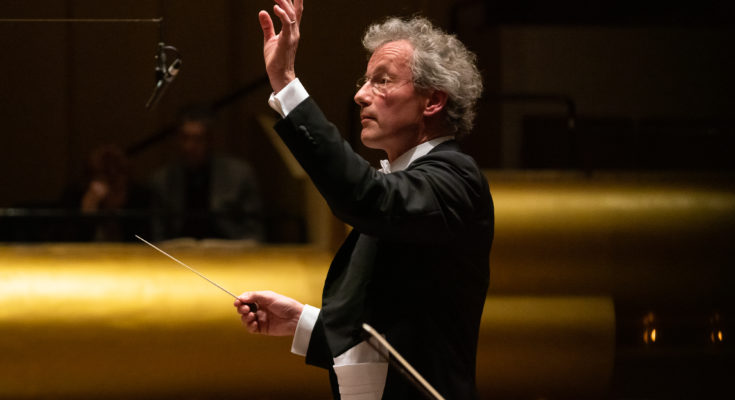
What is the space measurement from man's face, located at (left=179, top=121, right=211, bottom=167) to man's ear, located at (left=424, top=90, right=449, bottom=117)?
5.43 feet

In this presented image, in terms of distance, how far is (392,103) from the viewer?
60.4 inches

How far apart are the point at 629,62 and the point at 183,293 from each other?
1.75m

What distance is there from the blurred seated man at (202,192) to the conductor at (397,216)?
143cm

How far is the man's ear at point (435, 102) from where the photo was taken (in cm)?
155

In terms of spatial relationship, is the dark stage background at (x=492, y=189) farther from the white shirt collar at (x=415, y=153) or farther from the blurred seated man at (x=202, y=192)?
the white shirt collar at (x=415, y=153)

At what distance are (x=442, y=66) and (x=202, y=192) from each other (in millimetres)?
1657

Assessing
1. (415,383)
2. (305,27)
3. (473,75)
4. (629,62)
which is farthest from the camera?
(629,62)

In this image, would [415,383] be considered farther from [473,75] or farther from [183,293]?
[183,293]

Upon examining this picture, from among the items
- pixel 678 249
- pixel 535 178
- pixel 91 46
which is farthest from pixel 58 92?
pixel 678 249

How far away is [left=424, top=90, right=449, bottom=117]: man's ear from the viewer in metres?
1.55

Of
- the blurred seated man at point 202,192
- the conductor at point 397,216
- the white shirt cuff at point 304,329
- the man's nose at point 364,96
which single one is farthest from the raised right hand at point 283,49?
the blurred seated man at point 202,192

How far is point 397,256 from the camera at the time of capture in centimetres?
146

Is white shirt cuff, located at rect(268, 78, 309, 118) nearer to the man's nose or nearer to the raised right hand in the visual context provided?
the raised right hand

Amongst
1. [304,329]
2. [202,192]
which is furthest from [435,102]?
[202,192]
